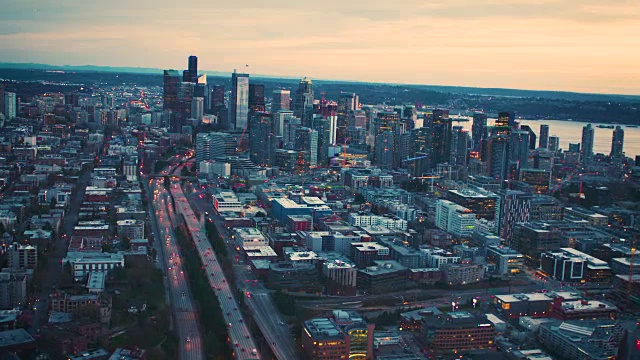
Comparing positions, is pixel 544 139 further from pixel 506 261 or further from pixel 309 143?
pixel 506 261

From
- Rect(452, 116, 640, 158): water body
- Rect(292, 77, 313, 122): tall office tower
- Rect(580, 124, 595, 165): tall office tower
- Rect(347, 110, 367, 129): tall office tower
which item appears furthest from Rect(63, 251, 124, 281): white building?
Rect(452, 116, 640, 158): water body

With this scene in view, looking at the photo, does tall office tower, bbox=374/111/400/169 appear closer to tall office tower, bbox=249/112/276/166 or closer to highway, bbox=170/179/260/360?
tall office tower, bbox=249/112/276/166

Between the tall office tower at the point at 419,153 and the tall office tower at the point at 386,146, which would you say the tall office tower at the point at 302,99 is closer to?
the tall office tower at the point at 386,146

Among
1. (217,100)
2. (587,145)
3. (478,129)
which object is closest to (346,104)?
(478,129)

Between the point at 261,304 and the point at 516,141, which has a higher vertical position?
the point at 516,141

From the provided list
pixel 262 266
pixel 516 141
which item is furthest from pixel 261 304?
pixel 516 141

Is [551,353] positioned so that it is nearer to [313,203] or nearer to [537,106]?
[313,203]
